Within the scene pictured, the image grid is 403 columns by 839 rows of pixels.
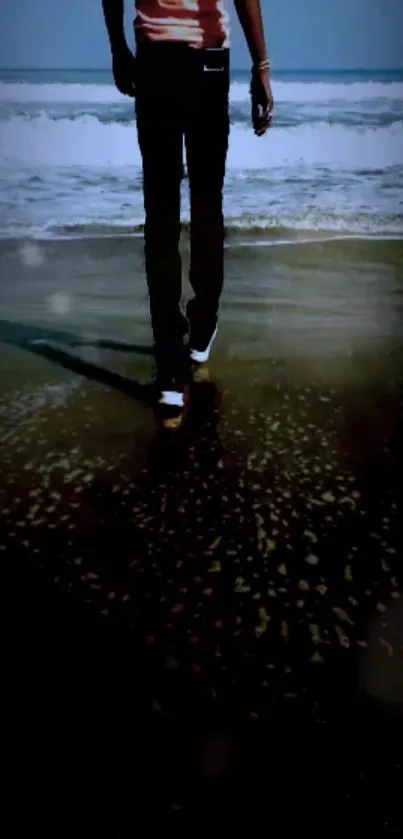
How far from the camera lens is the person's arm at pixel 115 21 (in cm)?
193

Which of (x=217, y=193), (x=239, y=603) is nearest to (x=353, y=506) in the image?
(x=239, y=603)

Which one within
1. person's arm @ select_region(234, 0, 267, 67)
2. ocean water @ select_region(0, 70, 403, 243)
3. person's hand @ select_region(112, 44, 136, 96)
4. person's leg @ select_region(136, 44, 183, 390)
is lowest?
ocean water @ select_region(0, 70, 403, 243)

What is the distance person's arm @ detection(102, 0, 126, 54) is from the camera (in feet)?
6.34

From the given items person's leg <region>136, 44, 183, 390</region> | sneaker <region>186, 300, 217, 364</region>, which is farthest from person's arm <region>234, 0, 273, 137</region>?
sneaker <region>186, 300, 217, 364</region>

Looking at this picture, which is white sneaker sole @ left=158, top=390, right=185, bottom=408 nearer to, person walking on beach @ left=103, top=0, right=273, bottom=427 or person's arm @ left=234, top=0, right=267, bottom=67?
person walking on beach @ left=103, top=0, right=273, bottom=427

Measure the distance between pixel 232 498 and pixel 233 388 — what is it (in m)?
0.63

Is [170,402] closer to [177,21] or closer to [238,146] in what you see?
[177,21]

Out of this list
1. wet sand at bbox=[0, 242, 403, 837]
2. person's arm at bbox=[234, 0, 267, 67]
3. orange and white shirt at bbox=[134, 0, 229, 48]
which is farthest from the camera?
person's arm at bbox=[234, 0, 267, 67]

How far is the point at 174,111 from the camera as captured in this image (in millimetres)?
1826

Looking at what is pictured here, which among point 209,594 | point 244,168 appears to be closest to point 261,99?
point 209,594

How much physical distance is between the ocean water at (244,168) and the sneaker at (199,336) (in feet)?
5.34

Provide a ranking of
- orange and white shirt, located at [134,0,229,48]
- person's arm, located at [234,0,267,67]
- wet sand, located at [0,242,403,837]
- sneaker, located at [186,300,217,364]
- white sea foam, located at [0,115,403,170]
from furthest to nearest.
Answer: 1. white sea foam, located at [0,115,403,170]
2. sneaker, located at [186,300,217,364]
3. person's arm, located at [234,0,267,67]
4. orange and white shirt, located at [134,0,229,48]
5. wet sand, located at [0,242,403,837]

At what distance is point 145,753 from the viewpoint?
0.88 metres

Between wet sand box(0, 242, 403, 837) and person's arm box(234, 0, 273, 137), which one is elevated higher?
person's arm box(234, 0, 273, 137)
